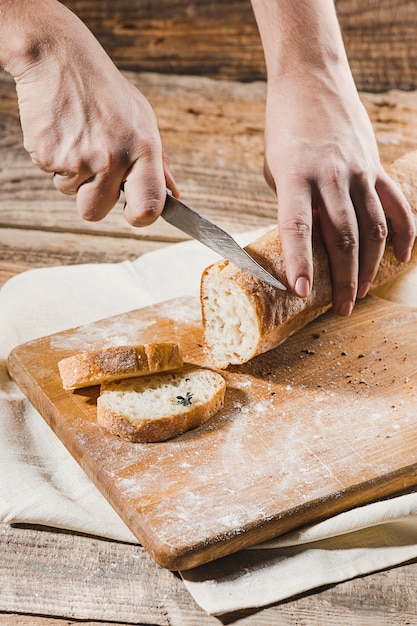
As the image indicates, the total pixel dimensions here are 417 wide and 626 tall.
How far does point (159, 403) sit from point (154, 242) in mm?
1600

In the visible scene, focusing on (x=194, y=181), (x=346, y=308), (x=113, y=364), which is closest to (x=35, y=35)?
(x=113, y=364)

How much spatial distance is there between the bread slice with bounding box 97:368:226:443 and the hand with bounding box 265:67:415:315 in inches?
15.1

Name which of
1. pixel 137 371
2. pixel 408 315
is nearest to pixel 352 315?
pixel 408 315

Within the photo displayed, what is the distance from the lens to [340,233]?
8.48ft

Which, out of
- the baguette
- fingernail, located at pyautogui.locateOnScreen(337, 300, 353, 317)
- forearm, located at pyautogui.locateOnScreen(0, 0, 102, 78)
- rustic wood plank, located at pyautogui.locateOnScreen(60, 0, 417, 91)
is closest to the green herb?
the baguette

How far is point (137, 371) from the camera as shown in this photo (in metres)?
2.37

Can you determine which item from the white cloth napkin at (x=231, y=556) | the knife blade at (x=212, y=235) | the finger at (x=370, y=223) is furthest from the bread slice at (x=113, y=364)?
the finger at (x=370, y=223)

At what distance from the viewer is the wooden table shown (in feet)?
6.18

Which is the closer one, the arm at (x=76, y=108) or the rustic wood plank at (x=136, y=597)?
the rustic wood plank at (x=136, y=597)

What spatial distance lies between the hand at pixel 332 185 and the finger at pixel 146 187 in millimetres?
416

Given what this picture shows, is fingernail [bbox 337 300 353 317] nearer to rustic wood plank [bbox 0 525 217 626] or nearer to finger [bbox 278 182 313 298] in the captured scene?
finger [bbox 278 182 313 298]

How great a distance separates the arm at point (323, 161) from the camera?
2580 mm

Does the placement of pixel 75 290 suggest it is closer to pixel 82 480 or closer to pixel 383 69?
pixel 82 480

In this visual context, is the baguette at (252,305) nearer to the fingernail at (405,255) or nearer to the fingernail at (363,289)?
the fingernail at (363,289)
